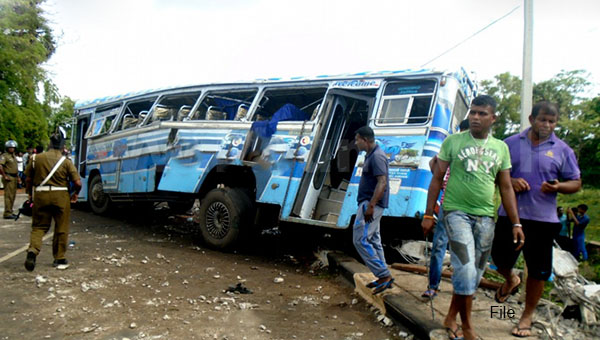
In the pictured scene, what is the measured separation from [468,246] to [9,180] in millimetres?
10068

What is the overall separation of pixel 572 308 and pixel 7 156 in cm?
1078

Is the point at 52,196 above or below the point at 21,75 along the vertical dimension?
below

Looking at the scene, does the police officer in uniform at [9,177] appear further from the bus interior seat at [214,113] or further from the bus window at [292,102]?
the bus window at [292,102]

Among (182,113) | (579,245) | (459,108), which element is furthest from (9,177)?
(579,245)

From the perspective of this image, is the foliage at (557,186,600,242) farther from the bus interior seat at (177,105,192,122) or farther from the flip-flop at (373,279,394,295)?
the bus interior seat at (177,105,192,122)

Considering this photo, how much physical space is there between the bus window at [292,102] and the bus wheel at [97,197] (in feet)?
15.9

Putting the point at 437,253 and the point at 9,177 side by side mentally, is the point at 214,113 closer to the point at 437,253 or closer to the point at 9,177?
the point at 437,253

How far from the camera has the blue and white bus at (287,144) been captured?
18.5 ft

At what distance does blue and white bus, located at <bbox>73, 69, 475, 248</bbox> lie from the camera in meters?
5.64

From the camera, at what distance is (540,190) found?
3387 mm

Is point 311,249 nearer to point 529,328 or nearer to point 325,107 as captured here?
point 325,107

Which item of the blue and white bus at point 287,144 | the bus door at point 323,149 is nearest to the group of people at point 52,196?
the blue and white bus at point 287,144

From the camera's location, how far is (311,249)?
762cm

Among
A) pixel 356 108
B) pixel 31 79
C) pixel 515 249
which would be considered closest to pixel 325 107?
pixel 356 108
